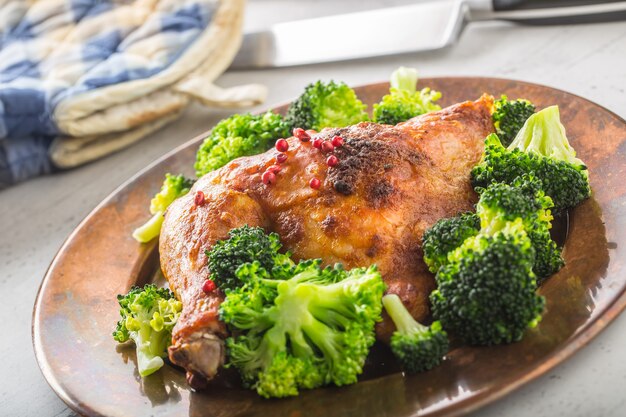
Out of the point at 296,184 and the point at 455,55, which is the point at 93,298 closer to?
the point at 296,184

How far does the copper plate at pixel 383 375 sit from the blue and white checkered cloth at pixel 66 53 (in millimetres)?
1382

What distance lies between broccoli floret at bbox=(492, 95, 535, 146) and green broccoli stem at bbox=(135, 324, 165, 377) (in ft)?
→ 6.11

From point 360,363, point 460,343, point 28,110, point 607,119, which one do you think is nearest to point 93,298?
point 360,363

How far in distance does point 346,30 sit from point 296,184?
3122 millimetres

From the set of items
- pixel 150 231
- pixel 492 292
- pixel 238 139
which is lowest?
pixel 150 231

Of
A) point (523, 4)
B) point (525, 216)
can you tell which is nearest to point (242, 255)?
point (525, 216)

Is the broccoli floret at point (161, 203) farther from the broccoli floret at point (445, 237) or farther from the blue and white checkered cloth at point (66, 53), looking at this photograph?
the broccoli floret at point (445, 237)

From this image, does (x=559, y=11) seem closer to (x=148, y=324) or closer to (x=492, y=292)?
(x=492, y=292)

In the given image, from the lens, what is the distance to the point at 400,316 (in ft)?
9.09

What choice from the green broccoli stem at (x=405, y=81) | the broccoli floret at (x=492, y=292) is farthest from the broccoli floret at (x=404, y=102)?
the broccoli floret at (x=492, y=292)

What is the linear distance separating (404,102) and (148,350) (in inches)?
75.5

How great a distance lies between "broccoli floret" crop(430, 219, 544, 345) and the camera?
2.61 m

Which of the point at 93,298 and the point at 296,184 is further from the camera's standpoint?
the point at 93,298

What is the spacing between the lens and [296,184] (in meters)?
3.28
